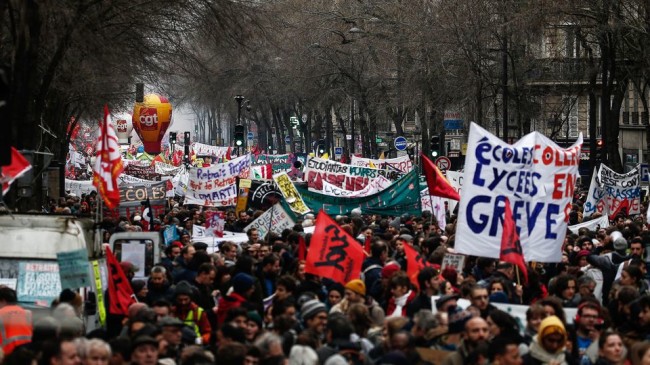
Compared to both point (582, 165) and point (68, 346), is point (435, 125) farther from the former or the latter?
point (68, 346)

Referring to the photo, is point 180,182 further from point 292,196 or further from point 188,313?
point 188,313

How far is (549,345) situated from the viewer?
10.2 metres

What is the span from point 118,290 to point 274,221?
8.57 metres

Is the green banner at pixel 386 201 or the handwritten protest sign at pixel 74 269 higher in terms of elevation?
the green banner at pixel 386 201

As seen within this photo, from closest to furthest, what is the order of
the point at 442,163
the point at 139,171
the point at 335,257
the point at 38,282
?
the point at 38,282
the point at 335,257
the point at 442,163
the point at 139,171

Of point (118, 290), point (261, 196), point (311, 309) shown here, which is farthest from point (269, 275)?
point (261, 196)

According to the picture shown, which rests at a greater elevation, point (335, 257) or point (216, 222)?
point (216, 222)

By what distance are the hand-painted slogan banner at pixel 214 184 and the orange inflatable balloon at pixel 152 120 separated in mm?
63749

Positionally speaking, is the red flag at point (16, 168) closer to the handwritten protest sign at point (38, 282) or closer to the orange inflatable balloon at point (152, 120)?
the handwritten protest sign at point (38, 282)

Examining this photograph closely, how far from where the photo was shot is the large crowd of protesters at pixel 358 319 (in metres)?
9.90

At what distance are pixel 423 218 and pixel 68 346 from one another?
1752 cm

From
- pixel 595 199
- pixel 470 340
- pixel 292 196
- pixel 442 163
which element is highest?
pixel 442 163

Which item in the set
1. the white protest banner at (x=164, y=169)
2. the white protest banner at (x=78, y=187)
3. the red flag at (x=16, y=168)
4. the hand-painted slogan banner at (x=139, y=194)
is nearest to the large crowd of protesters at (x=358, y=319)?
the red flag at (x=16, y=168)

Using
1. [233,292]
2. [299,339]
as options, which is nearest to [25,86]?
[233,292]
